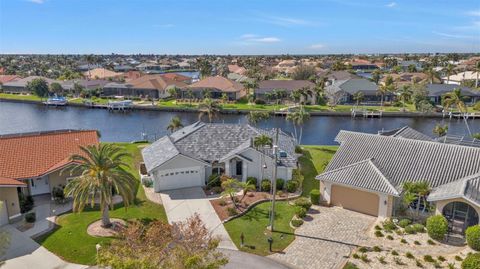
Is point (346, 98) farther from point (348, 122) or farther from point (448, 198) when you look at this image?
point (448, 198)

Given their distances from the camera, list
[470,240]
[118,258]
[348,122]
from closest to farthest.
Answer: [118,258]
[470,240]
[348,122]

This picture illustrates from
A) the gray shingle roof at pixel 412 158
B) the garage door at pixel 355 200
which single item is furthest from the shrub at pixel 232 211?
the gray shingle roof at pixel 412 158

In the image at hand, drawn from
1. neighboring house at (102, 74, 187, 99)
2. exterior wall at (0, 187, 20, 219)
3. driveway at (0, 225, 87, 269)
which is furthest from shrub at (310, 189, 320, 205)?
neighboring house at (102, 74, 187, 99)

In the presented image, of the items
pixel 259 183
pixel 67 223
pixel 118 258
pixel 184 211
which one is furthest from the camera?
pixel 259 183

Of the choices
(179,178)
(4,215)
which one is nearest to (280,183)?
(179,178)

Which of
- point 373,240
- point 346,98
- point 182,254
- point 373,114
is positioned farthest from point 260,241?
point 346,98

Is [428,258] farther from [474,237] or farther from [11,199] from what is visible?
[11,199]

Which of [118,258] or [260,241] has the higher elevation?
[118,258]
